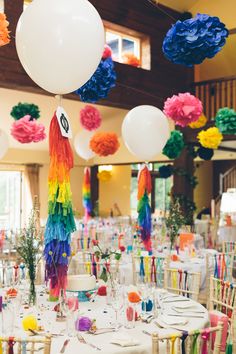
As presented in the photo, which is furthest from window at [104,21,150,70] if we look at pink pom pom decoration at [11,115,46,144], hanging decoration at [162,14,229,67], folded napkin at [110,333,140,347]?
folded napkin at [110,333,140,347]

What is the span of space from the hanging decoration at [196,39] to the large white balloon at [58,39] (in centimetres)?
67

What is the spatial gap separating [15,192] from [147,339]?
31.1 ft

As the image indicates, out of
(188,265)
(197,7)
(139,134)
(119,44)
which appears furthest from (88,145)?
(197,7)

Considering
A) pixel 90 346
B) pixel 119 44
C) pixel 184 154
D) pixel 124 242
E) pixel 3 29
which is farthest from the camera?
pixel 184 154

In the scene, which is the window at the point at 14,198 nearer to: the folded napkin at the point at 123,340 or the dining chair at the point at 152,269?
the dining chair at the point at 152,269

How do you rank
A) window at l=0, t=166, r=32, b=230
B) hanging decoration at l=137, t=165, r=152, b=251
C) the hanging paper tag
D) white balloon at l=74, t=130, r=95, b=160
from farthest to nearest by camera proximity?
window at l=0, t=166, r=32, b=230 < white balloon at l=74, t=130, r=95, b=160 < hanging decoration at l=137, t=165, r=152, b=251 < the hanging paper tag

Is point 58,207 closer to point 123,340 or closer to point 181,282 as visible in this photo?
point 123,340

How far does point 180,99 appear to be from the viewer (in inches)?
206

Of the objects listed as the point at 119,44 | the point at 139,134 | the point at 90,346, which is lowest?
the point at 90,346

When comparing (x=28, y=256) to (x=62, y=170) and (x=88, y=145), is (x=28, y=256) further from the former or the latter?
(x=88, y=145)

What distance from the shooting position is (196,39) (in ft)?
10.4

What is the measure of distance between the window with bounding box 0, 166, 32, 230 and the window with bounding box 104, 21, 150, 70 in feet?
13.5

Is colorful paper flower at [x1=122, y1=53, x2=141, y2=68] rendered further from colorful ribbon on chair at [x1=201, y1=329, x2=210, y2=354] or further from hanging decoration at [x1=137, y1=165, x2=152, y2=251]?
colorful ribbon on chair at [x1=201, y1=329, x2=210, y2=354]

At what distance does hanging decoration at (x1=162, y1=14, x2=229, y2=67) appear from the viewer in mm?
3160
